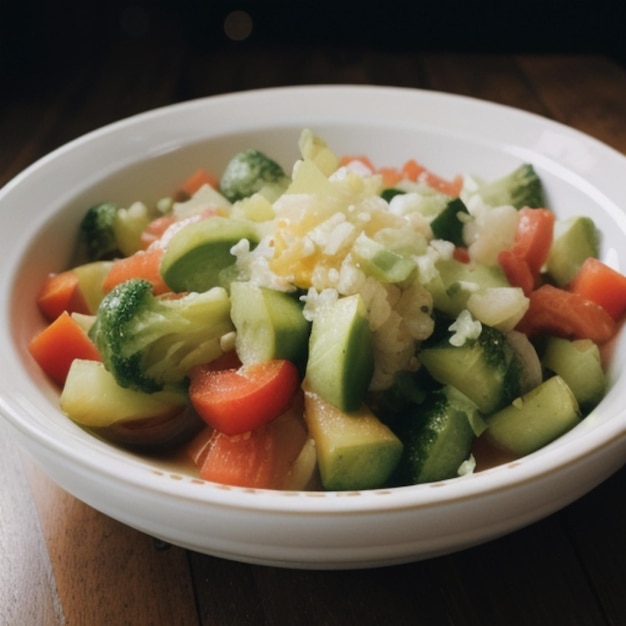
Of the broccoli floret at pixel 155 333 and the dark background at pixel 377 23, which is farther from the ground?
the broccoli floret at pixel 155 333

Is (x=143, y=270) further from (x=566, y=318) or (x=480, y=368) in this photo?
(x=566, y=318)

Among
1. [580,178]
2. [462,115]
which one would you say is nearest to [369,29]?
[462,115]

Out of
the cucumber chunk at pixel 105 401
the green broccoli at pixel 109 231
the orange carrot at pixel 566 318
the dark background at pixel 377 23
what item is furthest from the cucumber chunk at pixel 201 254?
the dark background at pixel 377 23

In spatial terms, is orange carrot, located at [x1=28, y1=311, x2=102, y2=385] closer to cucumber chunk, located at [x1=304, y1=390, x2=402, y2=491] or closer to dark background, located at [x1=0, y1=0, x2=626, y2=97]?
cucumber chunk, located at [x1=304, y1=390, x2=402, y2=491]

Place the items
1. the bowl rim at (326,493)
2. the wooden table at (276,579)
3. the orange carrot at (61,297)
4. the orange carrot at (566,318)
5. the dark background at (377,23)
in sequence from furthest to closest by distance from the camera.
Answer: the dark background at (377,23)
the orange carrot at (61,297)
the orange carrot at (566,318)
the wooden table at (276,579)
the bowl rim at (326,493)

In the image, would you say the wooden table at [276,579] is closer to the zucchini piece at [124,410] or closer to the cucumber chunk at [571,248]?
the zucchini piece at [124,410]

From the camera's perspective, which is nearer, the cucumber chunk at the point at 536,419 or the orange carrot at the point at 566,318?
the cucumber chunk at the point at 536,419

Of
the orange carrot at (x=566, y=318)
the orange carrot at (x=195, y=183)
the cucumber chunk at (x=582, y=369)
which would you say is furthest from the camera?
the orange carrot at (x=195, y=183)
